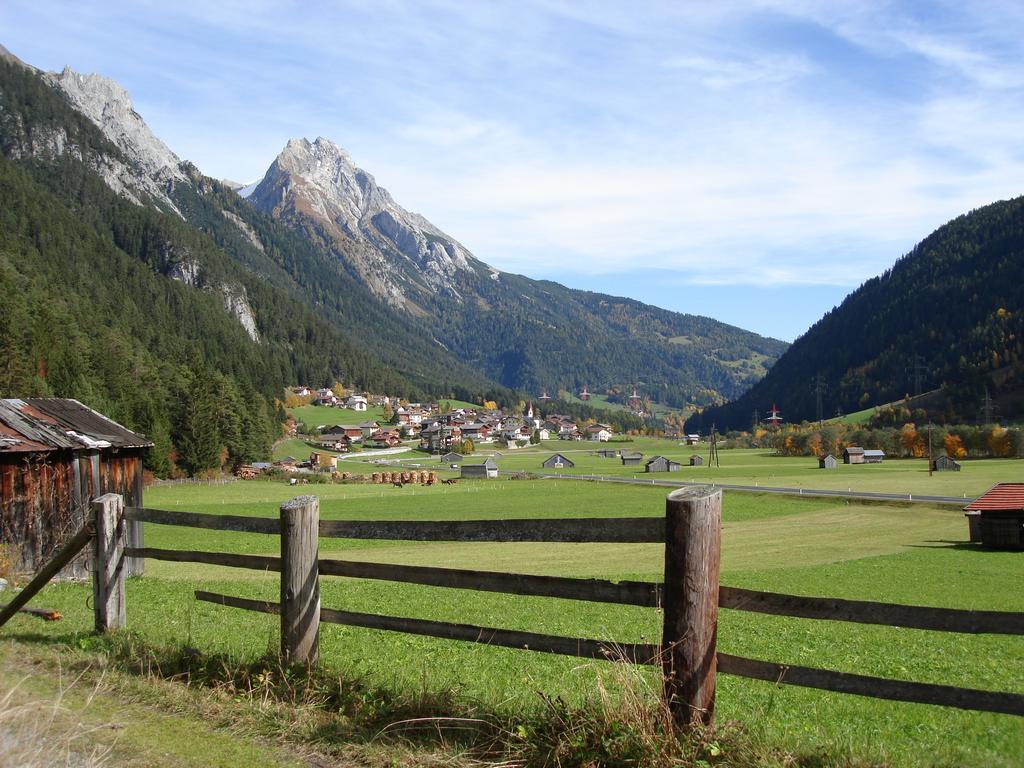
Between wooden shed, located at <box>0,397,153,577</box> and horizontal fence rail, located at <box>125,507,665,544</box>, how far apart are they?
37.6 feet

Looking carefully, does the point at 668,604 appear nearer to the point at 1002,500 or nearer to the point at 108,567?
the point at 108,567

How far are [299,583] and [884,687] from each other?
181 inches

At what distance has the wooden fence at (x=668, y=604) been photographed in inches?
184

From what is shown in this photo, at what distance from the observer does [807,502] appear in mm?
66188

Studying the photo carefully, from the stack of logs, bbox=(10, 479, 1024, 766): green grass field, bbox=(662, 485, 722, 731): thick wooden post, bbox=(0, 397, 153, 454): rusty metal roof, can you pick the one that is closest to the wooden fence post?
bbox=(10, 479, 1024, 766): green grass field

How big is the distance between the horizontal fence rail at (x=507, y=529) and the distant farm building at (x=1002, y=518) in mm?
42669

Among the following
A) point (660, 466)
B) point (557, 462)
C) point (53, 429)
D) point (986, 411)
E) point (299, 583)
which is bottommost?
point (557, 462)

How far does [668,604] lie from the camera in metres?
5.13

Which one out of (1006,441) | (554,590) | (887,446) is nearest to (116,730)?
(554,590)

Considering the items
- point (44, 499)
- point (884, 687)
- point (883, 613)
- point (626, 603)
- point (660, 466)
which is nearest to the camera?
point (884, 687)

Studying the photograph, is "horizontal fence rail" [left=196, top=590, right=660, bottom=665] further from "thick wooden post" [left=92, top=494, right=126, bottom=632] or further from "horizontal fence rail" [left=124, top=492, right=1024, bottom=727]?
"thick wooden post" [left=92, top=494, right=126, bottom=632]

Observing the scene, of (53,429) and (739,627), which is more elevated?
(53,429)

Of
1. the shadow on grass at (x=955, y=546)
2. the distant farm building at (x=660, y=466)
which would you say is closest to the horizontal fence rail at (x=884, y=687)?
the shadow on grass at (x=955, y=546)

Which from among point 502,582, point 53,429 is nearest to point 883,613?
point 502,582
